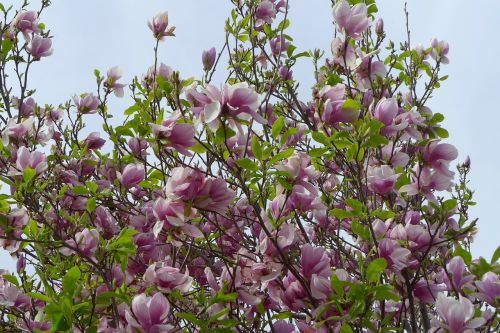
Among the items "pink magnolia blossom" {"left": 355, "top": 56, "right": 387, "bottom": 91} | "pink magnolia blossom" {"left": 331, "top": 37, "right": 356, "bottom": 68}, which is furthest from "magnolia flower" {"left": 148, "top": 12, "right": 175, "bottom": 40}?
"pink magnolia blossom" {"left": 355, "top": 56, "right": 387, "bottom": 91}

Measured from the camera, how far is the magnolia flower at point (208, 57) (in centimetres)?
316

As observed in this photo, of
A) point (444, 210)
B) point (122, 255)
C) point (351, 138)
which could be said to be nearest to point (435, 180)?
point (444, 210)

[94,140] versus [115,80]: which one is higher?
[115,80]

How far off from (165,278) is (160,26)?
1.81m

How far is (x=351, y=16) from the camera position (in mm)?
2346

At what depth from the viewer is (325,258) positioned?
6.46 ft

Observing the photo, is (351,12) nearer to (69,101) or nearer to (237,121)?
(237,121)

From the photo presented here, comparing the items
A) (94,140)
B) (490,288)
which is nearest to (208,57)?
(94,140)

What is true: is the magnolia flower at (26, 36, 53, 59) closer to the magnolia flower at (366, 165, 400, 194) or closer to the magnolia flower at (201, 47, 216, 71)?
the magnolia flower at (201, 47, 216, 71)

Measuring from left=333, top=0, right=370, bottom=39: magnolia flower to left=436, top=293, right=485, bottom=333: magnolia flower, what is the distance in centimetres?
124

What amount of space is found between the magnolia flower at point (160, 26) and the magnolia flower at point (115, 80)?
702 mm

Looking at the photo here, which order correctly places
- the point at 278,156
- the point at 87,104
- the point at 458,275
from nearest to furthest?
1. the point at 278,156
2. the point at 458,275
3. the point at 87,104

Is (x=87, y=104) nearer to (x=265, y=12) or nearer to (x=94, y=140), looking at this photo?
(x=94, y=140)

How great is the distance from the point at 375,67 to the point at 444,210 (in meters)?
0.81
